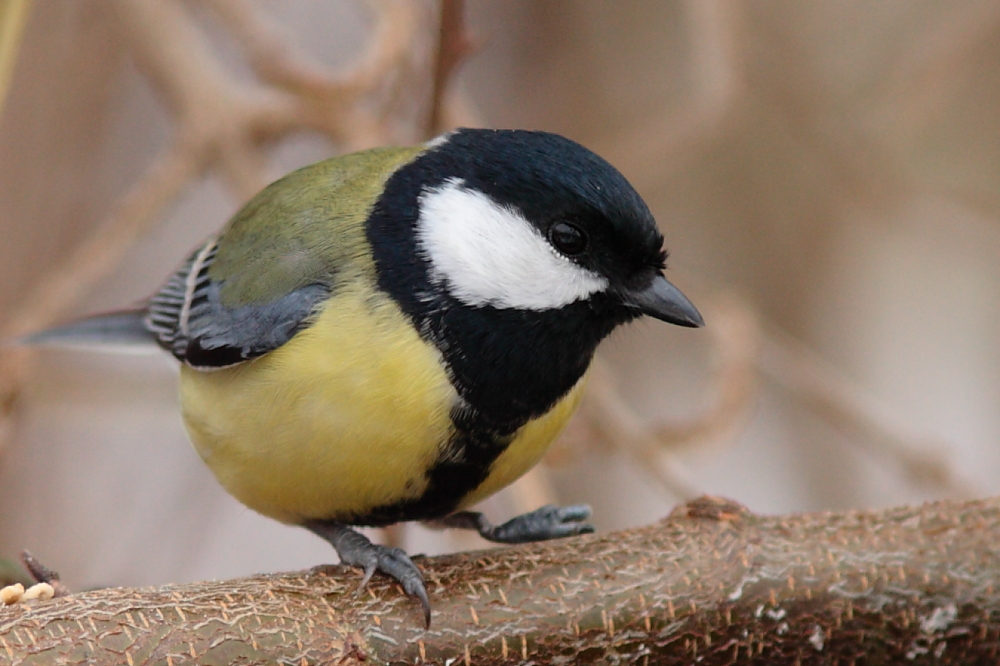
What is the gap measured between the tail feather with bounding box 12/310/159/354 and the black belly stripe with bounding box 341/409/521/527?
717 mm

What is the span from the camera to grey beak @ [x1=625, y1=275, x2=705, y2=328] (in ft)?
4.78

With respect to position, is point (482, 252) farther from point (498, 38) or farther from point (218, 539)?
point (498, 38)

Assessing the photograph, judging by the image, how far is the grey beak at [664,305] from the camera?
4.78 ft

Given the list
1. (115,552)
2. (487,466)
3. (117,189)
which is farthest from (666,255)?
(117,189)

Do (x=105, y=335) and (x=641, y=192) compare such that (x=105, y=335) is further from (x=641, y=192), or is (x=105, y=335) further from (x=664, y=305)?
(x=641, y=192)

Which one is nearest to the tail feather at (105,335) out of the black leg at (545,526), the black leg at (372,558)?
the black leg at (372,558)

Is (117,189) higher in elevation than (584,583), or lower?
higher

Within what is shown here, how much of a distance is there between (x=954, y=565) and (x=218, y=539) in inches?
95.3

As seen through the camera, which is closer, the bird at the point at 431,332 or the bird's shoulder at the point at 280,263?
the bird at the point at 431,332

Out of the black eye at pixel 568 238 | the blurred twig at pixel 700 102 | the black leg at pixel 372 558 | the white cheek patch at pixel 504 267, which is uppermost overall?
the blurred twig at pixel 700 102

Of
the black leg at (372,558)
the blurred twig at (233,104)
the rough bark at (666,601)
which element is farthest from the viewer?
the blurred twig at (233,104)

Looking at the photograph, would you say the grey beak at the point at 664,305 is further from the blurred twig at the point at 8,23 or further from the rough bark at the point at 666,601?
the blurred twig at the point at 8,23

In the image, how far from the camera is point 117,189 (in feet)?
11.1

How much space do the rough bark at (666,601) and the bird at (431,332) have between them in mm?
72
